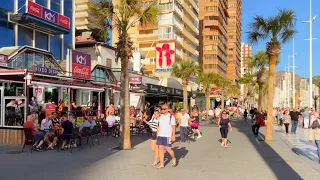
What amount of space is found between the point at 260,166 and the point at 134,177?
13.6 ft

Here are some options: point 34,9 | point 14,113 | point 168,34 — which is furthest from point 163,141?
point 168,34

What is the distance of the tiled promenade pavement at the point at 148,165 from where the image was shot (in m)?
8.88

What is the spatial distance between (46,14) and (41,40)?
8.08ft

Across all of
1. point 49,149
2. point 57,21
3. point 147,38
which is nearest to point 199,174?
point 49,149

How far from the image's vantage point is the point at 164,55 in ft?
150

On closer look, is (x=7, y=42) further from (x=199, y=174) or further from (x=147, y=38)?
(x=147, y=38)

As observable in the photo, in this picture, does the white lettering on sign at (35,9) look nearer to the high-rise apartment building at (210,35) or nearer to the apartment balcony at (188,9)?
the apartment balcony at (188,9)

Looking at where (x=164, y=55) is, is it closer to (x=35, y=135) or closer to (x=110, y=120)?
(x=110, y=120)

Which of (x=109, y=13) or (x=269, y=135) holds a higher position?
(x=109, y=13)

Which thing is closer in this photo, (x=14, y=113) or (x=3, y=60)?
(x=14, y=113)

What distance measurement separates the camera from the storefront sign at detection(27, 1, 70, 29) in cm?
2136

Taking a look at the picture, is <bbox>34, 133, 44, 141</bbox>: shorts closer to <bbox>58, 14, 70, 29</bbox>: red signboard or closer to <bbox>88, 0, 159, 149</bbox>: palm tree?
<bbox>88, 0, 159, 149</bbox>: palm tree

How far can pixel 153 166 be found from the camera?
10211 millimetres

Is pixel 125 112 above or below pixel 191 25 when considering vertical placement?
below
